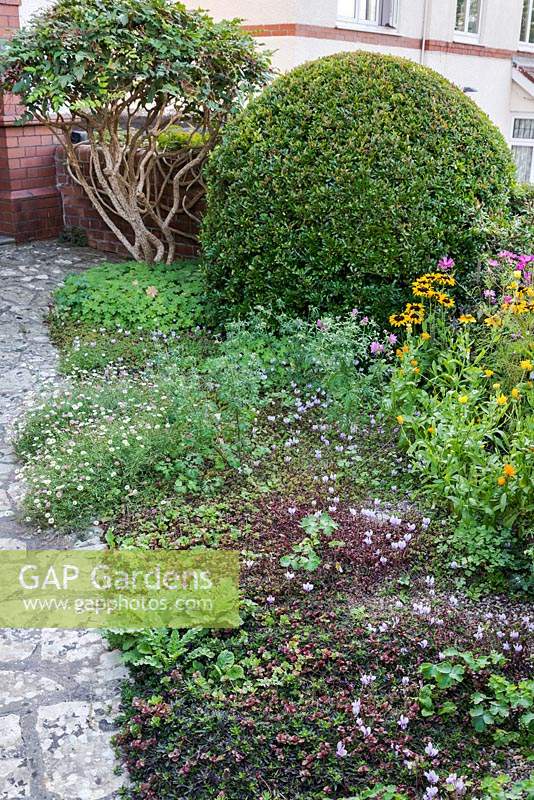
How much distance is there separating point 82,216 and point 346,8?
5.92 metres

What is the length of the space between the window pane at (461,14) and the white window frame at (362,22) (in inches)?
94.4

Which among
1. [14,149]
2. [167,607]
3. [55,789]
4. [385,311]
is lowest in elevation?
[55,789]

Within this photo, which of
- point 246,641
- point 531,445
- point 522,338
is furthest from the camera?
point 522,338

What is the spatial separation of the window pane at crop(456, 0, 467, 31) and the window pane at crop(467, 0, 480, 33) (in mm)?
175

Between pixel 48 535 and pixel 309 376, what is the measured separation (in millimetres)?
2017

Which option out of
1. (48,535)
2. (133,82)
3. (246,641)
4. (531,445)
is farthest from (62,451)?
(133,82)

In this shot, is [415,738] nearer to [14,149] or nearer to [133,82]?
[133,82]

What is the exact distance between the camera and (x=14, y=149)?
27.2 ft

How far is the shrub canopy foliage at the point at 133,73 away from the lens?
6.04 m

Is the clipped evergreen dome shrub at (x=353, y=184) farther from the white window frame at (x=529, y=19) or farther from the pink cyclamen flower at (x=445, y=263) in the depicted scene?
the white window frame at (x=529, y=19)

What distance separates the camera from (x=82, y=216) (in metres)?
8.43

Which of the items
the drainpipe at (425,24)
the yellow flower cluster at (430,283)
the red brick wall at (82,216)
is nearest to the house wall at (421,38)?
the drainpipe at (425,24)

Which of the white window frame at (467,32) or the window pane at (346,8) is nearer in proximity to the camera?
the window pane at (346,8)
